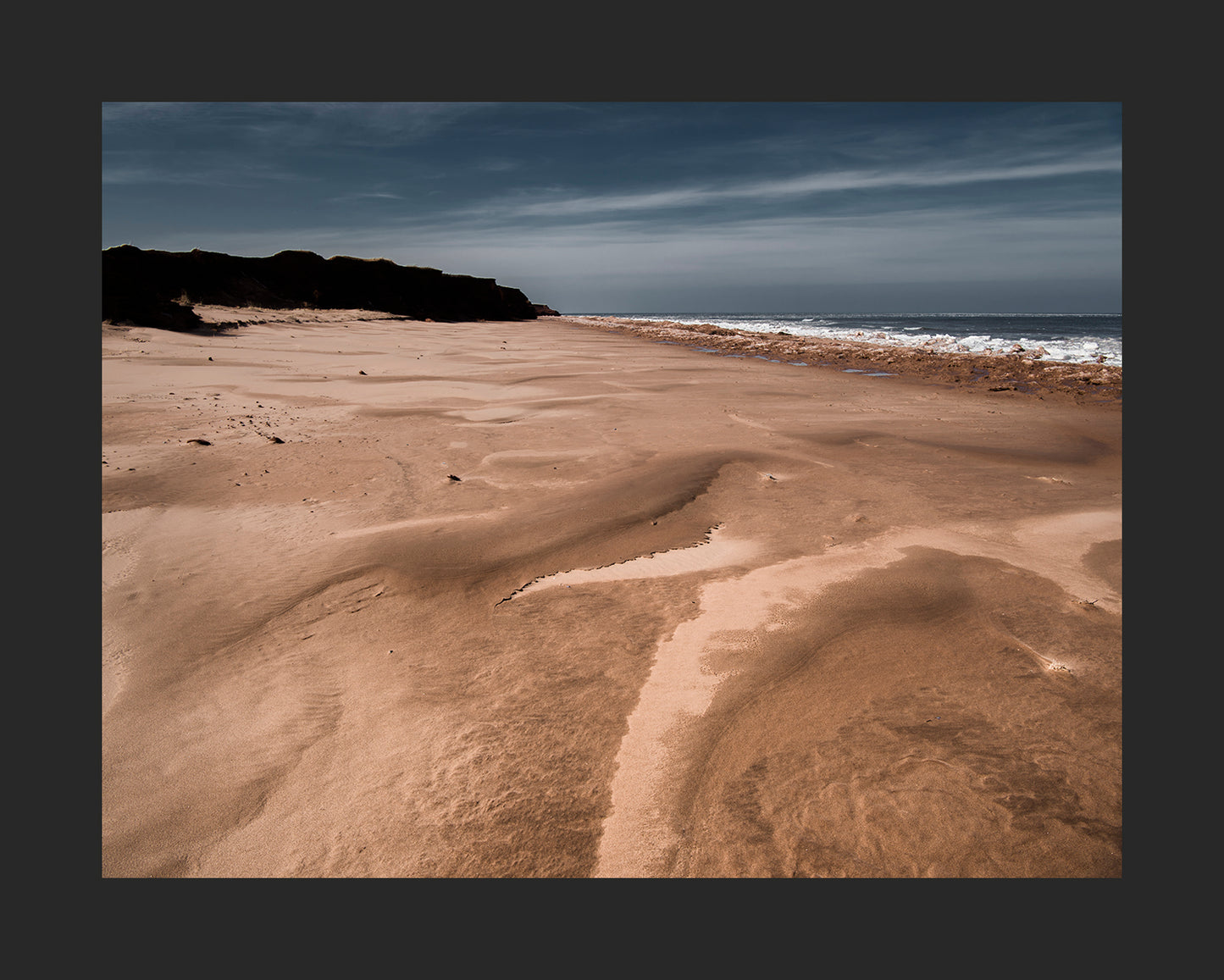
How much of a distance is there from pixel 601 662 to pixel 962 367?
15736 millimetres

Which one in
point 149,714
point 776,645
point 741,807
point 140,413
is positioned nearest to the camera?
point 741,807

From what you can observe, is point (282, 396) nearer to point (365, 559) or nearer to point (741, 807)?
point (365, 559)

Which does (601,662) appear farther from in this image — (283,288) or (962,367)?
(283,288)

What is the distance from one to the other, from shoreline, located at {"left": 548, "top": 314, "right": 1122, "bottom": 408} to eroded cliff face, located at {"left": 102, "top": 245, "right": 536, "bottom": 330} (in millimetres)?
15928

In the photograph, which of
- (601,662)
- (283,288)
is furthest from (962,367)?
(283,288)

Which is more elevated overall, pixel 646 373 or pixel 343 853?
pixel 646 373

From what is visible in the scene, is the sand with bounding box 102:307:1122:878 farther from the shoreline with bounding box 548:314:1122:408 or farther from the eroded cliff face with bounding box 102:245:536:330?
the eroded cliff face with bounding box 102:245:536:330

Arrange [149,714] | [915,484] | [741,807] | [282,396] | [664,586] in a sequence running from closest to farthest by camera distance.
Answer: [741,807], [149,714], [664,586], [915,484], [282,396]

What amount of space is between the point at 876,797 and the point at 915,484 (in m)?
3.60

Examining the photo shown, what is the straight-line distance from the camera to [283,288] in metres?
38.2

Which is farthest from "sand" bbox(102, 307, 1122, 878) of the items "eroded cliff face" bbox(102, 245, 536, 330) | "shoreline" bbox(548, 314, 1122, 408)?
"eroded cliff face" bbox(102, 245, 536, 330)

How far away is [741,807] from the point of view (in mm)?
1829

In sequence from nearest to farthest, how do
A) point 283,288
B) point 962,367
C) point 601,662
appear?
point 601,662
point 962,367
point 283,288

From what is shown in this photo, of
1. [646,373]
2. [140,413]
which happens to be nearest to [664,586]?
[140,413]
